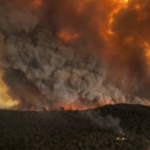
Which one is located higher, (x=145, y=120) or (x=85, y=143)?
(x=145, y=120)

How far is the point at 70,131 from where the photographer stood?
16.6 meters

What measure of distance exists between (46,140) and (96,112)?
28.5 ft

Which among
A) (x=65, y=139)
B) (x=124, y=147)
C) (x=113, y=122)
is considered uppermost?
(x=113, y=122)

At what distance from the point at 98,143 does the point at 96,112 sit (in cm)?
776

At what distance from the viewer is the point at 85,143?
13961 mm

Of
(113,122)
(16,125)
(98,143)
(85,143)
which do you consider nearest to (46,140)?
(85,143)

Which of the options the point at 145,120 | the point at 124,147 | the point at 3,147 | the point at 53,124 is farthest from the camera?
the point at 53,124

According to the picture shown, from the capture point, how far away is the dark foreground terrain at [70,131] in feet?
45.6

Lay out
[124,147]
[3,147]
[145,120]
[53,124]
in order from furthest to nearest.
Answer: [53,124], [145,120], [3,147], [124,147]

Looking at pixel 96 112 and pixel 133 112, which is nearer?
pixel 133 112

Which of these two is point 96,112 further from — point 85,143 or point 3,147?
point 3,147

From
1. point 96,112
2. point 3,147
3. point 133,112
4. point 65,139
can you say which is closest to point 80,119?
point 96,112

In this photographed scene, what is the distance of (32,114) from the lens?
2244 cm

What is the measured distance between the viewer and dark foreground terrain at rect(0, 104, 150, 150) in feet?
45.6
